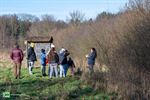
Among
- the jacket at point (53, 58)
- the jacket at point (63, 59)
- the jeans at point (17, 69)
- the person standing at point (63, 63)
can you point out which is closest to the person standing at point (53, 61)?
the jacket at point (53, 58)

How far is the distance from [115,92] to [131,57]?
4349 millimetres

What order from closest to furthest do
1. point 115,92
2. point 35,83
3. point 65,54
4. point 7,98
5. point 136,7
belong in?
point 7,98, point 115,92, point 35,83, point 136,7, point 65,54

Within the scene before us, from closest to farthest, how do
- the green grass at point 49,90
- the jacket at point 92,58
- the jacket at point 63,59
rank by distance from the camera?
the green grass at point 49,90
the jacket at point 63,59
the jacket at point 92,58

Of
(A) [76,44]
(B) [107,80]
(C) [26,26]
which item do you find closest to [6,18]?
(C) [26,26]

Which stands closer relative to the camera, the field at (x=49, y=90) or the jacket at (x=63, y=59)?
the field at (x=49, y=90)

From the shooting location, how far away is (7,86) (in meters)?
21.7

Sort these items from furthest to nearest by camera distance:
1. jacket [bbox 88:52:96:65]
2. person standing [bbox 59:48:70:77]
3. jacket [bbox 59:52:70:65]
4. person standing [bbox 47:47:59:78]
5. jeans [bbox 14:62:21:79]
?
jacket [bbox 88:52:96:65], jacket [bbox 59:52:70:65], person standing [bbox 59:48:70:77], person standing [bbox 47:47:59:78], jeans [bbox 14:62:21:79]

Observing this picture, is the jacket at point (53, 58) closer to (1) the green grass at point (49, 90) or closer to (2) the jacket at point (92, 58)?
(2) the jacket at point (92, 58)

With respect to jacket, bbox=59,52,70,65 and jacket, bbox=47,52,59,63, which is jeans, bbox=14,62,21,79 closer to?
jacket, bbox=47,52,59,63

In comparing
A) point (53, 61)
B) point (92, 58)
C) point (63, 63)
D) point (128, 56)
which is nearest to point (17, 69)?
point (53, 61)

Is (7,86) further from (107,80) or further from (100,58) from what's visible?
(100,58)

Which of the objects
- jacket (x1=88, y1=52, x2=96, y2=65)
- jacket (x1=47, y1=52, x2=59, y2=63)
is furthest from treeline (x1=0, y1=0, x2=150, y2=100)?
jacket (x1=47, y1=52, x2=59, y2=63)

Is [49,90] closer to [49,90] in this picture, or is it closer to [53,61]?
Result: [49,90]


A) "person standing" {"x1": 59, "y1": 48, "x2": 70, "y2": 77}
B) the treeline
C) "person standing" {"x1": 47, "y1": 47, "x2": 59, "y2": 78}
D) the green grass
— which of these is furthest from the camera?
"person standing" {"x1": 59, "y1": 48, "x2": 70, "y2": 77}
